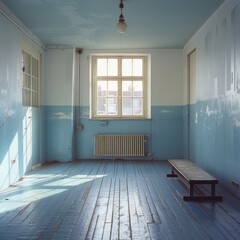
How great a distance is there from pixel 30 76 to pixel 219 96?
3.92 m

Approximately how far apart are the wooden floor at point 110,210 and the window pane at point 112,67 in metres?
3.43

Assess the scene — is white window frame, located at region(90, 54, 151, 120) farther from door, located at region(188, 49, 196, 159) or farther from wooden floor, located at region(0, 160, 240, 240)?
wooden floor, located at region(0, 160, 240, 240)

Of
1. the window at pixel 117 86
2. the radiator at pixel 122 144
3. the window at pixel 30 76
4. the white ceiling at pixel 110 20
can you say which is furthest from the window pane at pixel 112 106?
the window at pixel 30 76

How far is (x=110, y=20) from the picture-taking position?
6109 millimetres

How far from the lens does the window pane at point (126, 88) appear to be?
8.83 m

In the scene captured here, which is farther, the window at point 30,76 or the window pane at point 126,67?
the window pane at point 126,67

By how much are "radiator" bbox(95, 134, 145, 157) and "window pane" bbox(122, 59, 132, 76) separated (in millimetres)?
1648

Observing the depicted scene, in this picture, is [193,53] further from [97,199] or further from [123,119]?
[97,199]

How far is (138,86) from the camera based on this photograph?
8.88 m

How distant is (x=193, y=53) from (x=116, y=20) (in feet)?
7.84

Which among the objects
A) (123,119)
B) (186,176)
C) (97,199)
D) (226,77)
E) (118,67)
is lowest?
(97,199)

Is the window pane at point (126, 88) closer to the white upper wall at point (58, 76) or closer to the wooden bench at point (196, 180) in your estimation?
the white upper wall at point (58, 76)

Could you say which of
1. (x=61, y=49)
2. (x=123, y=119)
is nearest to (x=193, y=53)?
(x=123, y=119)

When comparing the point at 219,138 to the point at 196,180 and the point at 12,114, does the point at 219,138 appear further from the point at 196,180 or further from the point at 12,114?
the point at 12,114
